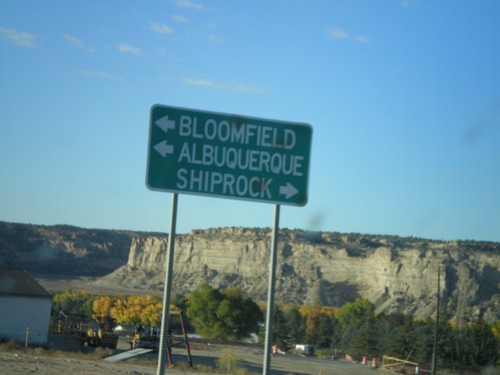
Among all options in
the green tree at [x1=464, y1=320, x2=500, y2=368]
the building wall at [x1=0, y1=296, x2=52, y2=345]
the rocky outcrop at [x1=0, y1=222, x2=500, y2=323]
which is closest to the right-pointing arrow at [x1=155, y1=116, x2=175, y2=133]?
the building wall at [x1=0, y1=296, x2=52, y2=345]

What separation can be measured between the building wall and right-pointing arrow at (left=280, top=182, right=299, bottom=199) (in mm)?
42515

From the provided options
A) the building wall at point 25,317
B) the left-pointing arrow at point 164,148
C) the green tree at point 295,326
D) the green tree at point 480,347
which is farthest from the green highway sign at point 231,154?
the green tree at point 295,326

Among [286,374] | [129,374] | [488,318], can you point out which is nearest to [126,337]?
[286,374]

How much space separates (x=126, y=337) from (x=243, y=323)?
47.0ft

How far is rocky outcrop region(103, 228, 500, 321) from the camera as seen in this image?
120 m

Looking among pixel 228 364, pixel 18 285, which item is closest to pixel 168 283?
pixel 228 364

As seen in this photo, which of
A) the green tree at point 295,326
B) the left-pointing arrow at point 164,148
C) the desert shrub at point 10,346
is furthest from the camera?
the green tree at point 295,326

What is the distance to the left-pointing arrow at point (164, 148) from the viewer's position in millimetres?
9375

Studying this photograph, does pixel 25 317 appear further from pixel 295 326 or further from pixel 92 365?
pixel 295 326

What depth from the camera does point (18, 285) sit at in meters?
50.6

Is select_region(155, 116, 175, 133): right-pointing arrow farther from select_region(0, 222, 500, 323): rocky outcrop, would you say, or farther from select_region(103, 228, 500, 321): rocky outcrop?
select_region(103, 228, 500, 321): rocky outcrop

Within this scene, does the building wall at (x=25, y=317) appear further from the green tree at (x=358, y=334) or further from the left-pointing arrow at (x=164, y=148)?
the left-pointing arrow at (x=164, y=148)

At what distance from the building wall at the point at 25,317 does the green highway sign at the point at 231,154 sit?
42.3m

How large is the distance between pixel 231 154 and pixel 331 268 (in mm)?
127595
